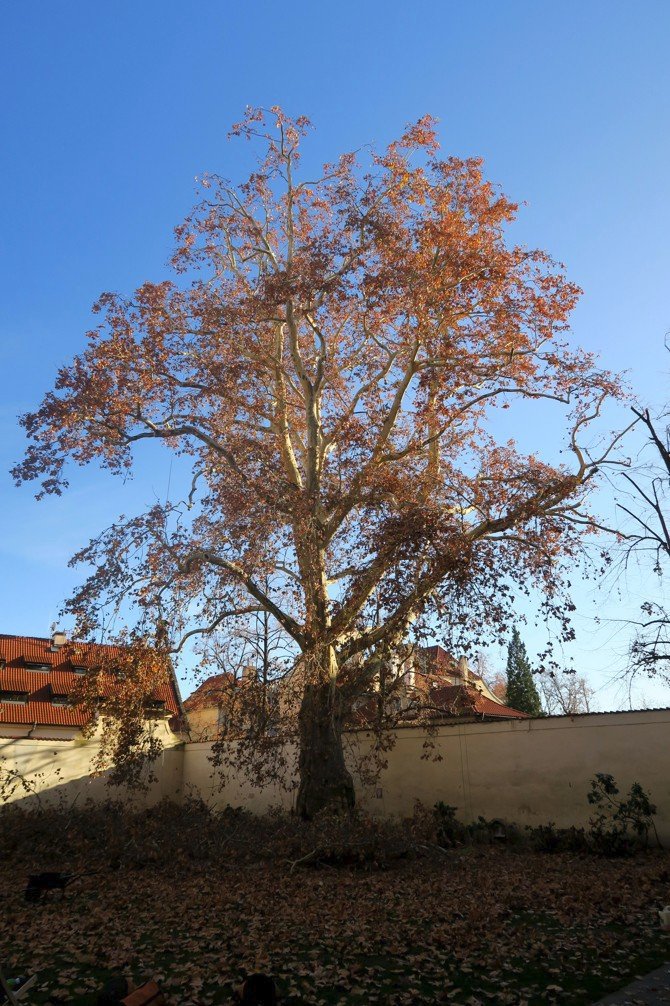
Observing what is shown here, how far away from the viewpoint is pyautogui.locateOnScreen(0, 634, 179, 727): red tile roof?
21.8m

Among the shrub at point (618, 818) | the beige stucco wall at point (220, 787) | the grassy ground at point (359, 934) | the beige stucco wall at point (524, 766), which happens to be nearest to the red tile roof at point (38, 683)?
the beige stucco wall at point (220, 787)

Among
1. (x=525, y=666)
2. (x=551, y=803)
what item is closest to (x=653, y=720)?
(x=551, y=803)

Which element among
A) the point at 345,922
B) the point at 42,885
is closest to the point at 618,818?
the point at 345,922

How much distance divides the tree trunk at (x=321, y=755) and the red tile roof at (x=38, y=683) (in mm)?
8714

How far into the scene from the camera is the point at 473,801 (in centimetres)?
1395

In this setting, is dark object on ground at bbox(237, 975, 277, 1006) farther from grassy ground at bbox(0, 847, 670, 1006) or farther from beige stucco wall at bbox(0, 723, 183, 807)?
beige stucco wall at bbox(0, 723, 183, 807)

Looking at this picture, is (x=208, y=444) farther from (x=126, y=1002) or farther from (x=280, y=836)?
(x=126, y=1002)

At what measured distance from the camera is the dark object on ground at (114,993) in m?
4.74

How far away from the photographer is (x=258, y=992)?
4828mm

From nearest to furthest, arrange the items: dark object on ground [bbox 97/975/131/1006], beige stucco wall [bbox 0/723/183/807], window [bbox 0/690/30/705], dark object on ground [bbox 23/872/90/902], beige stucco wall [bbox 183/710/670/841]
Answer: dark object on ground [bbox 97/975/131/1006], dark object on ground [bbox 23/872/90/902], beige stucco wall [bbox 183/710/670/841], beige stucco wall [bbox 0/723/183/807], window [bbox 0/690/30/705]

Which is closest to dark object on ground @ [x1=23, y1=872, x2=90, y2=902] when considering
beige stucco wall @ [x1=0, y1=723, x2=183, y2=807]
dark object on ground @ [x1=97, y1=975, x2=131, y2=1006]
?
dark object on ground @ [x1=97, y1=975, x2=131, y2=1006]

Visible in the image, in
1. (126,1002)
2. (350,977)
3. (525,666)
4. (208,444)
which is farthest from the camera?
(525,666)

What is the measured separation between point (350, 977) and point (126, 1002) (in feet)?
6.11

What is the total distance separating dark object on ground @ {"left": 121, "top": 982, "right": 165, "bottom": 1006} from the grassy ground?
0.89ft
